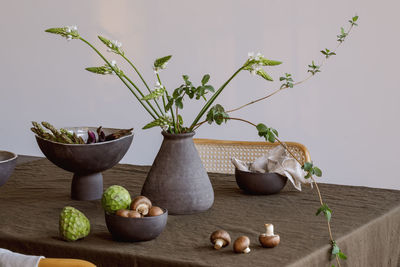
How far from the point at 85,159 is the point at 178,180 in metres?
0.28

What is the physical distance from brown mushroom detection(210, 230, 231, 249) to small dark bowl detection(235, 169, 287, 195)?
478 millimetres

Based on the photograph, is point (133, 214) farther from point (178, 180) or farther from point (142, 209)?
point (178, 180)

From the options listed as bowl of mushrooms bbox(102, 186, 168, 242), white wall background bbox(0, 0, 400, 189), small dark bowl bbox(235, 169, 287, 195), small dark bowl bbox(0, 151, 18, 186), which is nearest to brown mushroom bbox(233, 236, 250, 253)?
bowl of mushrooms bbox(102, 186, 168, 242)

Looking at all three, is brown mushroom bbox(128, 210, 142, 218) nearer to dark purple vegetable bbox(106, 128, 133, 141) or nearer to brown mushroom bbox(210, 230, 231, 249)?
brown mushroom bbox(210, 230, 231, 249)

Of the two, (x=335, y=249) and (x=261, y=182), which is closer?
(x=335, y=249)

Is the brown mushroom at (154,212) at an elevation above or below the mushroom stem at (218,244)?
above

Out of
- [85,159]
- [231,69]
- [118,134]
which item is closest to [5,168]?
→ [85,159]

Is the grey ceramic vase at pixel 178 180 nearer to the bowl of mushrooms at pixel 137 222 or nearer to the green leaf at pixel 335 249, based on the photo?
the bowl of mushrooms at pixel 137 222

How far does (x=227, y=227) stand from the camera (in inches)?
57.9

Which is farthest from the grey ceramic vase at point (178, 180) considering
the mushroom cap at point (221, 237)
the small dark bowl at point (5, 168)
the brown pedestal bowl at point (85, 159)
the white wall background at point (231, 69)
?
the white wall background at point (231, 69)

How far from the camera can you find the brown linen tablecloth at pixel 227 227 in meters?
1.28

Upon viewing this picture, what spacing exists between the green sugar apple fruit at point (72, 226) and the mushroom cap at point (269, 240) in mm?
408

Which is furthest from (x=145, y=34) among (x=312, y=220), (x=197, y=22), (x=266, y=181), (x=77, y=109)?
(x=312, y=220)

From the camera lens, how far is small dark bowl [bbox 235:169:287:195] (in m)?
1.77
